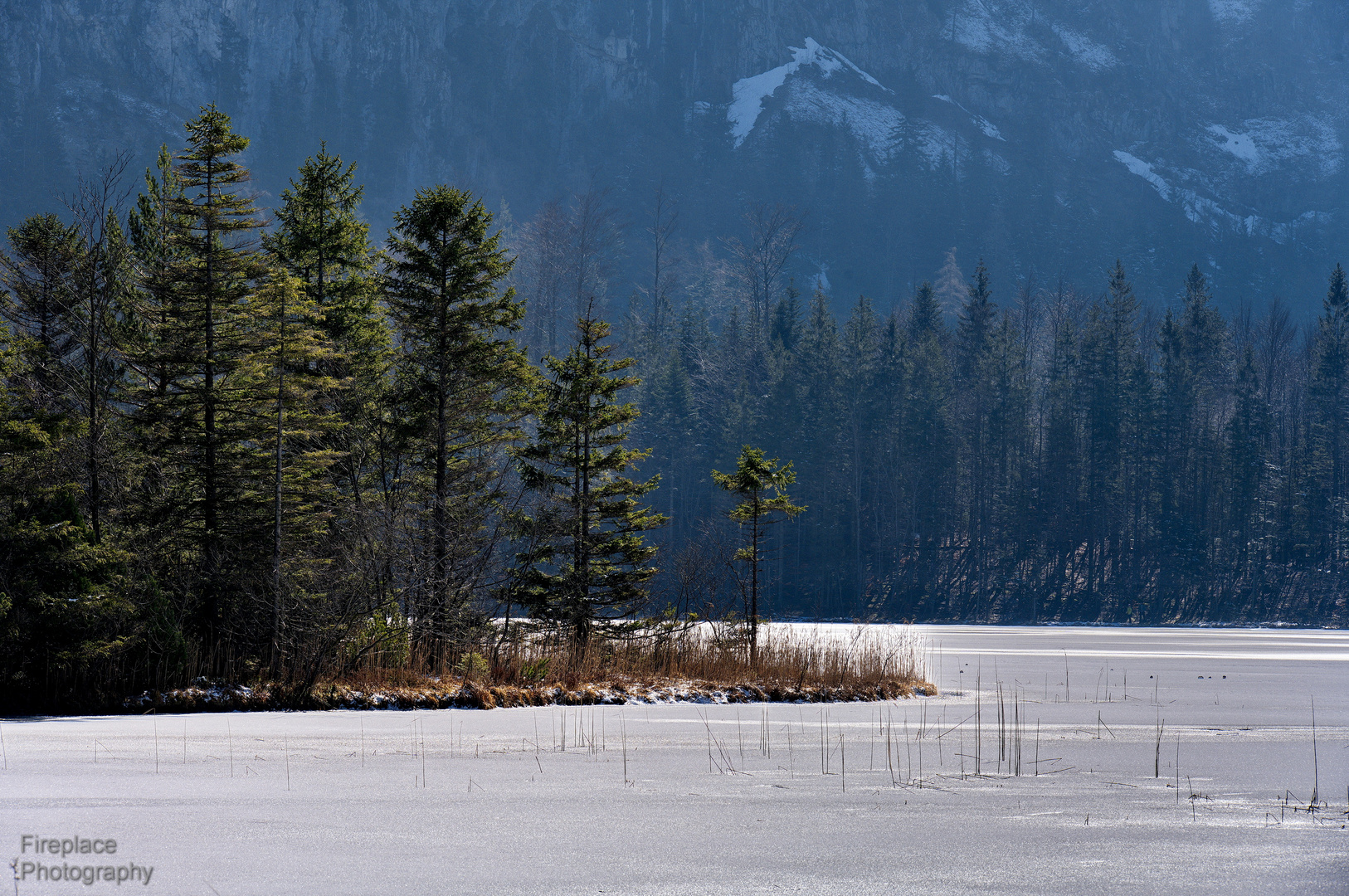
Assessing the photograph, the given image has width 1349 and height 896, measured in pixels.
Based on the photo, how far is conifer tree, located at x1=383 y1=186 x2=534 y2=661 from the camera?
2402 cm

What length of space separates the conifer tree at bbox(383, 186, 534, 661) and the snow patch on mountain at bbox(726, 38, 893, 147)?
12164cm

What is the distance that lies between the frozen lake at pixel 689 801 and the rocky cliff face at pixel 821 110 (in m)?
116

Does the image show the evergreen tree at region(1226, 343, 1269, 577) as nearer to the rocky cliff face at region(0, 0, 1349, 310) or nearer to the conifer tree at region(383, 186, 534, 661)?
the rocky cliff face at region(0, 0, 1349, 310)

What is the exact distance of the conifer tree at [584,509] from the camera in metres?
23.7

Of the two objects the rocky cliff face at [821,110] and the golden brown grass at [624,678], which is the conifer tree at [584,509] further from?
the rocky cliff face at [821,110]

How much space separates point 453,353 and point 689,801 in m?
17.7

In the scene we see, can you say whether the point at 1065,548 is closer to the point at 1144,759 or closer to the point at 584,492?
the point at 584,492

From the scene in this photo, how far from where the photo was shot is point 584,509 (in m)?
24.5

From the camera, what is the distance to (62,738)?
1135 centimetres

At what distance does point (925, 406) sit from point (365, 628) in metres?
60.1

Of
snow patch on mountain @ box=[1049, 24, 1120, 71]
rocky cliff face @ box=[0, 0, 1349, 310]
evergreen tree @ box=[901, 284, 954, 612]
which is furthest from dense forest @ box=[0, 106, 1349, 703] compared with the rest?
snow patch on mountain @ box=[1049, 24, 1120, 71]

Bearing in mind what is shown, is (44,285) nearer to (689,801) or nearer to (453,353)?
(453,353)

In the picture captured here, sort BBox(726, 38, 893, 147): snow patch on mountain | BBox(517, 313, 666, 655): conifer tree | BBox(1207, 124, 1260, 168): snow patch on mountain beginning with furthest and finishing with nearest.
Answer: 1. BBox(1207, 124, 1260, 168): snow patch on mountain
2. BBox(726, 38, 893, 147): snow patch on mountain
3. BBox(517, 313, 666, 655): conifer tree

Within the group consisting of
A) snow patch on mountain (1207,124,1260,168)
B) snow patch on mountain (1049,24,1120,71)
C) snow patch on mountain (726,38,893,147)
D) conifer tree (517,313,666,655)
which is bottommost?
conifer tree (517,313,666,655)
